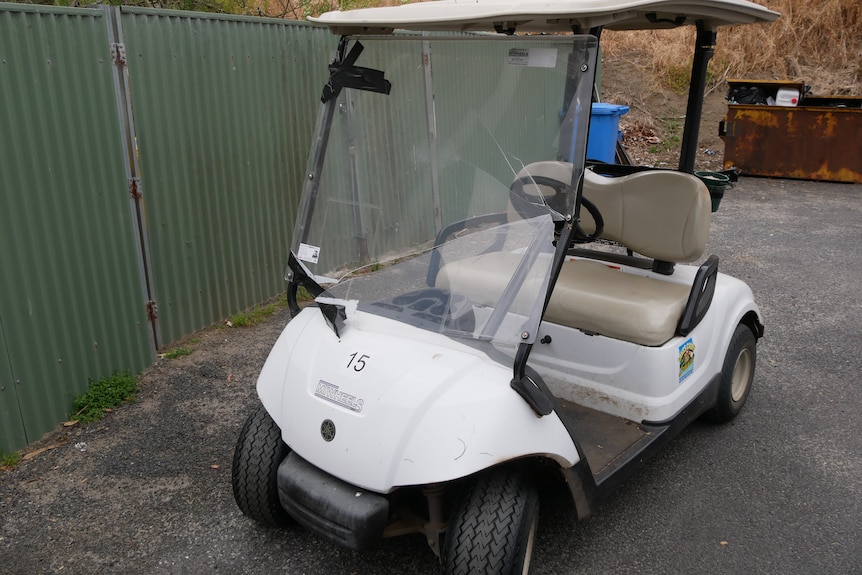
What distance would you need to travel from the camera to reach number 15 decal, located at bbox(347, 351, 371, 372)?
2.45 m

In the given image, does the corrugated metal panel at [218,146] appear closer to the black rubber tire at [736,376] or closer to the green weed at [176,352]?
the green weed at [176,352]

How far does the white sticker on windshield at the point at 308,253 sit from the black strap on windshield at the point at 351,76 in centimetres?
56

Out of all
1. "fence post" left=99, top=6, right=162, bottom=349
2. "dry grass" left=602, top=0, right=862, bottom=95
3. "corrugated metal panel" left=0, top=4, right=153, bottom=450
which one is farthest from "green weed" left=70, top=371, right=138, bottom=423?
"dry grass" left=602, top=0, right=862, bottom=95

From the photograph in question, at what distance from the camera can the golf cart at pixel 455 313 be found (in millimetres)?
2318

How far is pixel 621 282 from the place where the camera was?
365cm

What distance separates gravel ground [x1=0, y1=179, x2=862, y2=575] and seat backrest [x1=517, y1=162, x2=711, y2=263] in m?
1.00

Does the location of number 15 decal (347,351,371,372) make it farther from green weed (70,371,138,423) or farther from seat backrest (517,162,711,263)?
green weed (70,371,138,423)

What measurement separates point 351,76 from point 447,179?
0.54 m

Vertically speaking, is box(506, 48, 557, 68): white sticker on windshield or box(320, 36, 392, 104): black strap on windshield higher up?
box(506, 48, 557, 68): white sticker on windshield

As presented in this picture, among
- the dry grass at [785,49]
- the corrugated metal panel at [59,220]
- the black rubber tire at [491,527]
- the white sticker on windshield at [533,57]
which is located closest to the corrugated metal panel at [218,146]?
the corrugated metal panel at [59,220]

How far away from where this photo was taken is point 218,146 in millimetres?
4918

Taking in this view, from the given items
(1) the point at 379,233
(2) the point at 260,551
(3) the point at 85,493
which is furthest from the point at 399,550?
(3) the point at 85,493

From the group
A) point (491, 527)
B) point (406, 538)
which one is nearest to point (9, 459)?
point (406, 538)

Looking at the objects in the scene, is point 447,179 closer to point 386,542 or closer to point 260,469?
point 260,469
